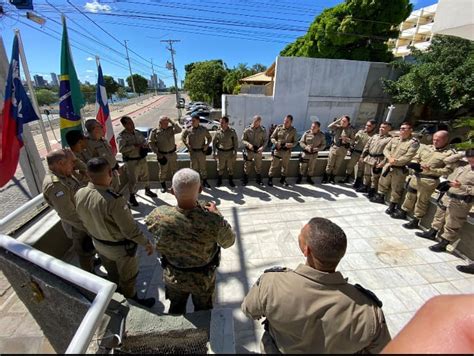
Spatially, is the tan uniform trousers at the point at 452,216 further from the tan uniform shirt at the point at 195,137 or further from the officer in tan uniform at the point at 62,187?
the officer in tan uniform at the point at 62,187

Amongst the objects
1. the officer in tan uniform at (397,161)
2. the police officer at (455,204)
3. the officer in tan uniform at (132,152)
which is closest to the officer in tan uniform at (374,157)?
the officer in tan uniform at (397,161)

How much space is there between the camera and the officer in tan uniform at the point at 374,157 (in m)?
4.81

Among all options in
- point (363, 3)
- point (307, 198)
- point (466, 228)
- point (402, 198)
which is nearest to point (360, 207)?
point (402, 198)

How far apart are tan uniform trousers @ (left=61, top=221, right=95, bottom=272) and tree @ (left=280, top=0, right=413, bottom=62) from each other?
1824cm

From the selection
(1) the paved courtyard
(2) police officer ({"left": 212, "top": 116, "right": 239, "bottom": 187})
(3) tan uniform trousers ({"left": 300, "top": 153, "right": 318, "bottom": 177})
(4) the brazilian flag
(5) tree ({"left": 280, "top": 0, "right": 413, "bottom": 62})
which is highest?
(5) tree ({"left": 280, "top": 0, "right": 413, "bottom": 62})

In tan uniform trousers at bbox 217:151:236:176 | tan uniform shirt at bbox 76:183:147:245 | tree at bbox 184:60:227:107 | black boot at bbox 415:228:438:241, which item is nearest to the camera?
tan uniform shirt at bbox 76:183:147:245

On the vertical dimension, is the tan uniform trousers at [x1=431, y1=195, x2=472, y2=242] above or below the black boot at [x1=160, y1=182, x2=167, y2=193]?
above

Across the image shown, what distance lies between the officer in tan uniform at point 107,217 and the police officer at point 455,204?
4.02 m

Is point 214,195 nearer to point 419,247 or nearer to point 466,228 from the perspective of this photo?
point 419,247

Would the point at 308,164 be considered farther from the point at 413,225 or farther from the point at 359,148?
the point at 413,225

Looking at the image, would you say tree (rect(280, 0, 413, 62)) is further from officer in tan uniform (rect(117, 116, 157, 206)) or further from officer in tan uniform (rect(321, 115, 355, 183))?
officer in tan uniform (rect(117, 116, 157, 206))

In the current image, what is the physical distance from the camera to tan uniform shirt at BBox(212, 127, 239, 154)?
5.27 metres

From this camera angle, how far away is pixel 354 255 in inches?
134

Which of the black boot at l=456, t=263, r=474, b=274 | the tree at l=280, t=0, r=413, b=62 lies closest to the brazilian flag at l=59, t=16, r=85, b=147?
the black boot at l=456, t=263, r=474, b=274
